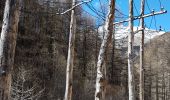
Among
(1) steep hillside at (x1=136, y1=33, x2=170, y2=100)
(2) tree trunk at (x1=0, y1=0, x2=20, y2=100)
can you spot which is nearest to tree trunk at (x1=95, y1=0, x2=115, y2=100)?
(2) tree trunk at (x1=0, y1=0, x2=20, y2=100)

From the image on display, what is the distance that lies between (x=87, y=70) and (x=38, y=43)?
21.3 feet

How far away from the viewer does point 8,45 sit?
5.57m

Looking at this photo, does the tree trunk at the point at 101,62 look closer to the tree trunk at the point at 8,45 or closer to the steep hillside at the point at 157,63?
the tree trunk at the point at 8,45

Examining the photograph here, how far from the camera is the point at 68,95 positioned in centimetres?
1513

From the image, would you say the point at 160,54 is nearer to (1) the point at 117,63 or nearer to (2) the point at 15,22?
(1) the point at 117,63

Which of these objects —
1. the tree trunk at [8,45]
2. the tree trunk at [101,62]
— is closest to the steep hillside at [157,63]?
the tree trunk at [101,62]

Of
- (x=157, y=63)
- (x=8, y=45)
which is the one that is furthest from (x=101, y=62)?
(x=157, y=63)

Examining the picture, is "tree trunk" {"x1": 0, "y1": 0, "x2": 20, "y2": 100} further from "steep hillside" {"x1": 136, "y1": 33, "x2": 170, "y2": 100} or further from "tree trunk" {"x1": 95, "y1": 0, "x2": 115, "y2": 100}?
"steep hillside" {"x1": 136, "y1": 33, "x2": 170, "y2": 100}

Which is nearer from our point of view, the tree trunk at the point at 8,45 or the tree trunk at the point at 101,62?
the tree trunk at the point at 8,45

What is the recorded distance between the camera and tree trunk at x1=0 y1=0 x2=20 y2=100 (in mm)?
5375

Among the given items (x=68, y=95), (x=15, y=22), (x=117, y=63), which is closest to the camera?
(x=15, y=22)

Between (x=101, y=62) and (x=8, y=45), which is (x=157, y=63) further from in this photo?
(x=8, y=45)

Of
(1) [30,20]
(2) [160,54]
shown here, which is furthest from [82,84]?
(2) [160,54]

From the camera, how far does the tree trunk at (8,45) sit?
5375 millimetres
